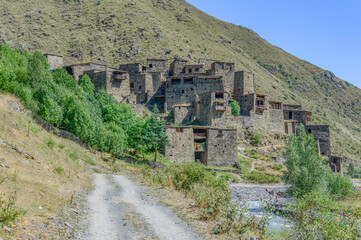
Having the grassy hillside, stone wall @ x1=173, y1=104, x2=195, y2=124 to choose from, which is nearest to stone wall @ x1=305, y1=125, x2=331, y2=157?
the grassy hillside

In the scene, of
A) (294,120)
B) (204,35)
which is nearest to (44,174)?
(294,120)

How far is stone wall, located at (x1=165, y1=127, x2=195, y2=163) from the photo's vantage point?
126ft

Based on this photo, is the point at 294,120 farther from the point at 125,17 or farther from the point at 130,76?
the point at 125,17

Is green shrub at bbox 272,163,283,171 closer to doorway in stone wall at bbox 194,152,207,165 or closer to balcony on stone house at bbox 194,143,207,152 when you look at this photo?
doorway in stone wall at bbox 194,152,207,165

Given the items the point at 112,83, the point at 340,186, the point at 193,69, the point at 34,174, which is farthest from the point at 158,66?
the point at 34,174

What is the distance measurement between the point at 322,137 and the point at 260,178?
73.8ft

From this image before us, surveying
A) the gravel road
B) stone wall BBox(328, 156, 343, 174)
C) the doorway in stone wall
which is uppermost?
the gravel road

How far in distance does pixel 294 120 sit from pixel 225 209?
1933 inches

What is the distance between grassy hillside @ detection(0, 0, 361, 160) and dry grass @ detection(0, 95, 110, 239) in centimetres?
5564

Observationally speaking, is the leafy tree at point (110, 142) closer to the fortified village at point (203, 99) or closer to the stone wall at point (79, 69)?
the fortified village at point (203, 99)

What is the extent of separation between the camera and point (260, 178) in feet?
126

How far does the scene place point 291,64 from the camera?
136 meters

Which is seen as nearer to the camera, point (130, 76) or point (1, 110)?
point (1, 110)

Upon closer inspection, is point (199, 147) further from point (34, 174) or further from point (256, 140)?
point (34, 174)
